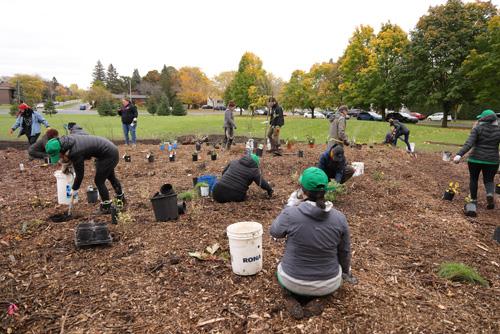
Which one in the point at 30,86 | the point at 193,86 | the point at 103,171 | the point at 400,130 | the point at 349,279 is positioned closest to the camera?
the point at 349,279

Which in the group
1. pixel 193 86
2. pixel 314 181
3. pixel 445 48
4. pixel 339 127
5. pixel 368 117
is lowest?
pixel 314 181

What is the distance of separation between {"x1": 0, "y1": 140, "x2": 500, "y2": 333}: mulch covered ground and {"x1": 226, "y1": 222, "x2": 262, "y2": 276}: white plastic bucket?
116 millimetres

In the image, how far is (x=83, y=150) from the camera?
4.97m

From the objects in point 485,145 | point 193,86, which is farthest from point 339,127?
point 193,86

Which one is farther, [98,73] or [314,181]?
[98,73]

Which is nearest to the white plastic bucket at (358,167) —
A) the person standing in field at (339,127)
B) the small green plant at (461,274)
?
the person standing in field at (339,127)

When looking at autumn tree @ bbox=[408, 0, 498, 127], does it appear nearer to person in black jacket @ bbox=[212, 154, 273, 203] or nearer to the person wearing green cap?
the person wearing green cap

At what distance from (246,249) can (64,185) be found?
4.22 metres

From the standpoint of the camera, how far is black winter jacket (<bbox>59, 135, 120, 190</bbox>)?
482 cm

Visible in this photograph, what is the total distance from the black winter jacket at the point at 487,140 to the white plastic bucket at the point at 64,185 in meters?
6.84

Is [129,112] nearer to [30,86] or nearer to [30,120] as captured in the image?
[30,120]

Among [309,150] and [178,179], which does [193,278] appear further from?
[309,150]

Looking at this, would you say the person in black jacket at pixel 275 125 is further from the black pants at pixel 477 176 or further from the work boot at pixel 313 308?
the work boot at pixel 313 308

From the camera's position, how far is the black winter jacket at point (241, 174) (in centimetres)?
568
